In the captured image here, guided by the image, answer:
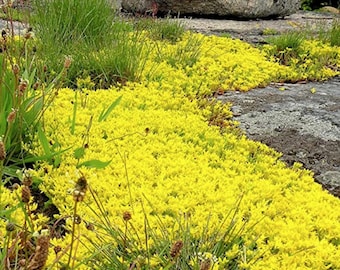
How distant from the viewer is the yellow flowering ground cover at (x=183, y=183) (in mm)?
2832

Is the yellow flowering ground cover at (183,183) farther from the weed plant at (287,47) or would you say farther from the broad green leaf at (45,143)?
the weed plant at (287,47)

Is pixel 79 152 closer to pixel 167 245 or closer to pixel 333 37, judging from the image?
pixel 167 245

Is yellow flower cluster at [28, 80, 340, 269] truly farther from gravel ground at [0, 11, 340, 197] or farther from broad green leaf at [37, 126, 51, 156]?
gravel ground at [0, 11, 340, 197]

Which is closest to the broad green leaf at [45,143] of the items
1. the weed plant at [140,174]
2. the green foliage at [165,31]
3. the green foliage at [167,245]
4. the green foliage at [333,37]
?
the weed plant at [140,174]

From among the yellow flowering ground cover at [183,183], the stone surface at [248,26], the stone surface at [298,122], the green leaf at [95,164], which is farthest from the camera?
→ the stone surface at [248,26]

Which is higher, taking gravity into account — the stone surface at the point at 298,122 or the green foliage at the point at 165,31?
the green foliage at the point at 165,31

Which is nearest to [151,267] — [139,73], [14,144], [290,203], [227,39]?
[290,203]

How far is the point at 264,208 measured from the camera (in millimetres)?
3145

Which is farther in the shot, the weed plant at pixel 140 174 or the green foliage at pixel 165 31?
the green foliage at pixel 165 31

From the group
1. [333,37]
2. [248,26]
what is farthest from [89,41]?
[248,26]

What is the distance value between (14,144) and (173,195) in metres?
1.02

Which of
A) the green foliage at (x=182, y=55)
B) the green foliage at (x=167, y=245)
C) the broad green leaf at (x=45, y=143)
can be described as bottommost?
the green foliage at (x=167, y=245)

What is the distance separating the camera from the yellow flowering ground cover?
2832 millimetres

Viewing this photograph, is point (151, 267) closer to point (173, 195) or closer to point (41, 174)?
point (173, 195)
